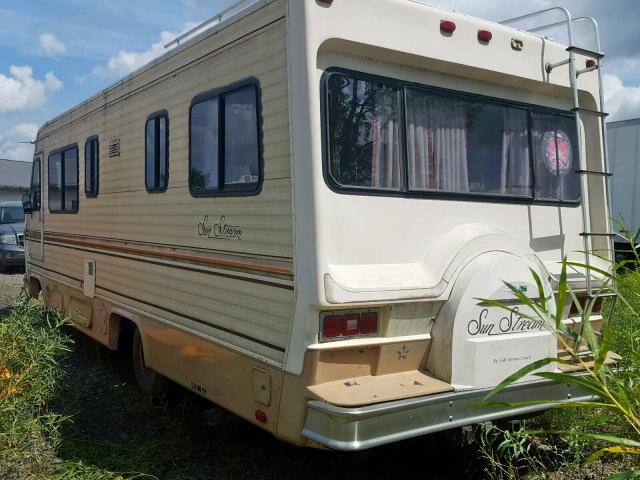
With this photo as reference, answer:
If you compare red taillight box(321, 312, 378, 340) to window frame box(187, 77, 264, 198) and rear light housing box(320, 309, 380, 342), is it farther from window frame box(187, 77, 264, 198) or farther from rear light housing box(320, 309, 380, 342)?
window frame box(187, 77, 264, 198)

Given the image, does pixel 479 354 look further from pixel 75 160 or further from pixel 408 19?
pixel 75 160

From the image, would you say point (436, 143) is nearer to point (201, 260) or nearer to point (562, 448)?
point (201, 260)

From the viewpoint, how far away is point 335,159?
3533 mm

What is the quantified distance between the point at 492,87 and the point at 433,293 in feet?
5.02

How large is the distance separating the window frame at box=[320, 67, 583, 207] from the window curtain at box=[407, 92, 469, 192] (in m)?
0.04

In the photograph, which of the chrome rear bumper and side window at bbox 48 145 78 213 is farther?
side window at bbox 48 145 78 213

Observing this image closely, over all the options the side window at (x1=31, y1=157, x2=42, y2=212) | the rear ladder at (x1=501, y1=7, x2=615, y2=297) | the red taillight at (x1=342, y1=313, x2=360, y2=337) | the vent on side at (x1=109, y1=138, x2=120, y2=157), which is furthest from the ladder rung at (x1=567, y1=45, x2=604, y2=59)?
the side window at (x1=31, y1=157, x2=42, y2=212)

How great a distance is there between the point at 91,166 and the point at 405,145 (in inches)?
150

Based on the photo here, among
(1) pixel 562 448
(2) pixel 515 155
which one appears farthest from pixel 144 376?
(2) pixel 515 155

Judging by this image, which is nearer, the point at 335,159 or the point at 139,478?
the point at 335,159

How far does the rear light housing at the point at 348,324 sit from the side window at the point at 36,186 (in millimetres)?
6195

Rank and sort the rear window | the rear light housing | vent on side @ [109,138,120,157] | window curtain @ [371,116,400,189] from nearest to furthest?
the rear light housing
window curtain @ [371,116,400,189]
vent on side @ [109,138,120,157]
the rear window

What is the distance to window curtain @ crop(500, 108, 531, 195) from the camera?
4355mm

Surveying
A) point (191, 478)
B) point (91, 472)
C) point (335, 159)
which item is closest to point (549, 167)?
point (335, 159)
